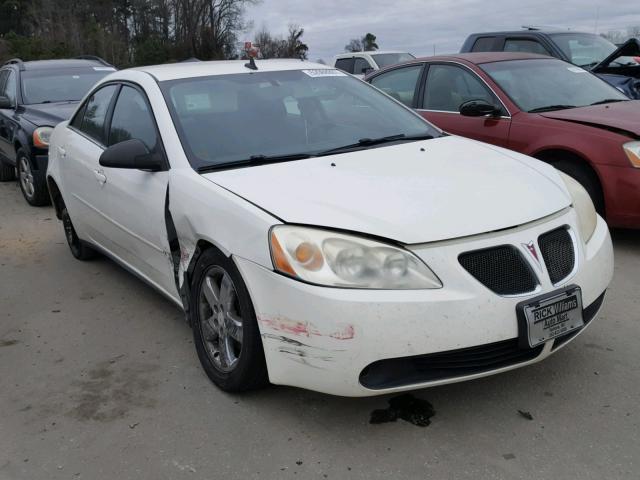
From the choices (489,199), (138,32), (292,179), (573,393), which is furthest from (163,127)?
(138,32)

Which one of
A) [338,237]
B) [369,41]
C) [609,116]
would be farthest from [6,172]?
[369,41]

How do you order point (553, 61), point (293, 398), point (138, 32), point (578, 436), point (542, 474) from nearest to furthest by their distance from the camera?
point (542, 474) → point (578, 436) → point (293, 398) → point (553, 61) → point (138, 32)

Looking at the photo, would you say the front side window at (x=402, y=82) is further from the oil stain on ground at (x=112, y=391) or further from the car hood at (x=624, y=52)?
the oil stain on ground at (x=112, y=391)

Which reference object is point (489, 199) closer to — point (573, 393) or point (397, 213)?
point (397, 213)

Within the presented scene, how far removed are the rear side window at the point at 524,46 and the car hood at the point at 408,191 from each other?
20.1ft

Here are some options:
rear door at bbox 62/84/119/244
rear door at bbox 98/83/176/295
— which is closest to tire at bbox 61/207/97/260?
rear door at bbox 62/84/119/244

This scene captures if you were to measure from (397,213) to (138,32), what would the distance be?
204ft

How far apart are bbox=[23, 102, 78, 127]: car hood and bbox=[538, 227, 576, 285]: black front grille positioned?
6.42m

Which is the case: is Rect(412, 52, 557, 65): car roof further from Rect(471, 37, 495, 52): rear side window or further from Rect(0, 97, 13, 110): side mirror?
Rect(0, 97, 13, 110): side mirror

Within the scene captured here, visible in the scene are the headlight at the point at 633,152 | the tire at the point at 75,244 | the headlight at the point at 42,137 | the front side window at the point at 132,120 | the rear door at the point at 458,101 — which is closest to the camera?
the front side window at the point at 132,120

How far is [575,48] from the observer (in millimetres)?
9305

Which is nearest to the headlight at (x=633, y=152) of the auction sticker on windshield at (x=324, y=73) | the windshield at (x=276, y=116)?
the windshield at (x=276, y=116)

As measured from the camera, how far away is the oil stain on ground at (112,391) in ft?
10.5

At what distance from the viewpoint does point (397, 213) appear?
112 inches
